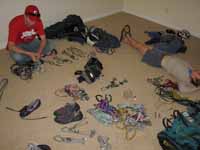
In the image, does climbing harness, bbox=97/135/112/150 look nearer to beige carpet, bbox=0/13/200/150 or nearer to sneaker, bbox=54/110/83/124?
beige carpet, bbox=0/13/200/150

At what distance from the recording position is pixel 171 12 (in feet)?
14.8

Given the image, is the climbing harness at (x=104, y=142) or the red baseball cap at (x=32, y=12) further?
the red baseball cap at (x=32, y=12)

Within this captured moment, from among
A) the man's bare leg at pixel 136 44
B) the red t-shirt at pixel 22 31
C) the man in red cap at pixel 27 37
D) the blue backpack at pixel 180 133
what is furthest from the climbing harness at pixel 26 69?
the blue backpack at pixel 180 133

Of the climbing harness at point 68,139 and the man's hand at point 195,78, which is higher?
the man's hand at point 195,78

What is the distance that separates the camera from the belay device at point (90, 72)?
310 cm

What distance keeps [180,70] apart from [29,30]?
1.82 meters

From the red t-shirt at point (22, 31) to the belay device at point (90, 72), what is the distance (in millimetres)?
682

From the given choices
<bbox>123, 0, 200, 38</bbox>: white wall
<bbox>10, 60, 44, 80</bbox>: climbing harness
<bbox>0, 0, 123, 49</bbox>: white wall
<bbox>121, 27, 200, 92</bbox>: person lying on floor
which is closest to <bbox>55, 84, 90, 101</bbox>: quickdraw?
<bbox>10, 60, 44, 80</bbox>: climbing harness

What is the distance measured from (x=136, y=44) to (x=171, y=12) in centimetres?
114

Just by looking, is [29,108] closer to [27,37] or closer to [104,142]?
[104,142]

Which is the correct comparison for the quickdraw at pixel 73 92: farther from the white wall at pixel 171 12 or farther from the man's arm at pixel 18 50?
the white wall at pixel 171 12

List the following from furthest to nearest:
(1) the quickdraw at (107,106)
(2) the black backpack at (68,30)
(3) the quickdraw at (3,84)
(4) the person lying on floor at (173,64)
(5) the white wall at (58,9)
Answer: (2) the black backpack at (68,30), (5) the white wall at (58,9), (4) the person lying on floor at (173,64), (3) the quickdraw at (3,84), (1) the quickdraw at (107,106)

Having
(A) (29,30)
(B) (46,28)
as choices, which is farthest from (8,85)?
(B) (46,28)

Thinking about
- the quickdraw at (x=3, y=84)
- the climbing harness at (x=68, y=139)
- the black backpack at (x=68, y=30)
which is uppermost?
the black backpack at (x=68, y=30)
